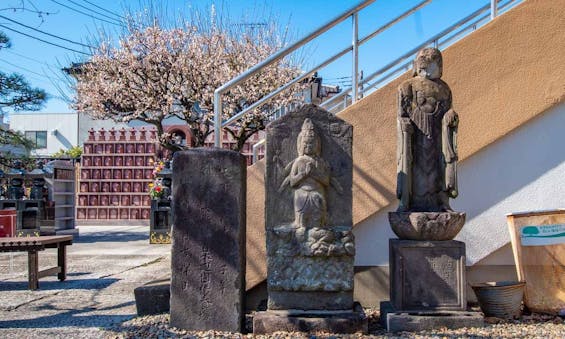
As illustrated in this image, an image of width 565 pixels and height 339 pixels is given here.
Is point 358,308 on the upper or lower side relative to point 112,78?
lower

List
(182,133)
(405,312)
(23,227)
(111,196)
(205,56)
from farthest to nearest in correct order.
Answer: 1. (182,133)
2. (111,196)
3. (205,56)
4. (23,227)
5. (405,312)

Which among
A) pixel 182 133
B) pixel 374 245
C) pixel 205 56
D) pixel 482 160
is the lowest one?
pixel 374 245

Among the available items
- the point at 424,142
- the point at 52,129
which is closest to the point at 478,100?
the point at 424,142

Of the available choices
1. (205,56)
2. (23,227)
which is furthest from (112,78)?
(23,227)

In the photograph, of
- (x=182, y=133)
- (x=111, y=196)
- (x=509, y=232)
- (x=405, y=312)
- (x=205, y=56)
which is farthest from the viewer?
(x=182, y=133)

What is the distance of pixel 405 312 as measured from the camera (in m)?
4.21

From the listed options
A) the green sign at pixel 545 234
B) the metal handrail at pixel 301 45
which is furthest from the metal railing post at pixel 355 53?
the green sign at pixel 545 234

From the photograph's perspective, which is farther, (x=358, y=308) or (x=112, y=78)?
(x=112, y=78)

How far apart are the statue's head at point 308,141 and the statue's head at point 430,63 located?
3.74 feet

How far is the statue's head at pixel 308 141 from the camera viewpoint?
423 cm

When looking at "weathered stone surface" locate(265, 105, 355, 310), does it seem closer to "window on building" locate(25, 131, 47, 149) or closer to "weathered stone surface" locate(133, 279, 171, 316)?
"weathered stone surface" locate(133, 279, 171, 316)

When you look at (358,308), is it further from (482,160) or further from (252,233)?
(482,160)

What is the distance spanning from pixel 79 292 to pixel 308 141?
3633mm

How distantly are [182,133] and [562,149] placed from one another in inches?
684
